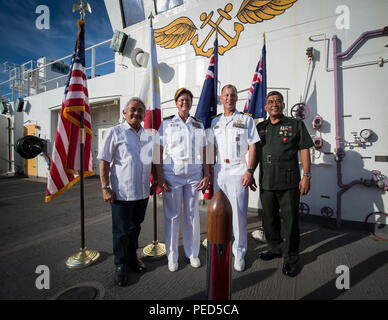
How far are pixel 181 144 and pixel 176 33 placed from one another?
4062 millimetres

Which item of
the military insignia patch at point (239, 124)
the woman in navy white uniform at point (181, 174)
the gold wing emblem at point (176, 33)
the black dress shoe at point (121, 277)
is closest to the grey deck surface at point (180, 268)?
the black dress shoe at point (121, 277)

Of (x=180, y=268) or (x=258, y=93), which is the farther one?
(x=258, y=93)

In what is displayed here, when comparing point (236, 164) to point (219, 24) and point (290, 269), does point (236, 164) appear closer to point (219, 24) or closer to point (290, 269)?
point (290, 269)

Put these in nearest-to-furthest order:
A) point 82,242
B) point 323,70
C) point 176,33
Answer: point 82,242
point 323,70
point 176,33

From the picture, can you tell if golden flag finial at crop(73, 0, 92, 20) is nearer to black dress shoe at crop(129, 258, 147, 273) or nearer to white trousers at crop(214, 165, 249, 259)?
white trousers at crop(214, 165, 249, 259)

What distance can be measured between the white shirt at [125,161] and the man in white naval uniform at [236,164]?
3.03 ft

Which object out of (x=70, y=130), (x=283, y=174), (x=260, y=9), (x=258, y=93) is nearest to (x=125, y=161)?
(x=70, y=130)

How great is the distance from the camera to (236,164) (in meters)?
2.09

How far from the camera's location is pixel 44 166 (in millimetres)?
8406

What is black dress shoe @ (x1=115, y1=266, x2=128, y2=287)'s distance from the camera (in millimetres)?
1799

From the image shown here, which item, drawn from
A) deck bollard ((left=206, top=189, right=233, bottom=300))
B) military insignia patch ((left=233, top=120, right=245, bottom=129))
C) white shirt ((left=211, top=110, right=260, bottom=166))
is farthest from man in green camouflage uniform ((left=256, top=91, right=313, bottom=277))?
deck bollard ((left=206, top=189, right=233, bottom=300))

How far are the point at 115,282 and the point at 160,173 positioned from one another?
3.97ft
